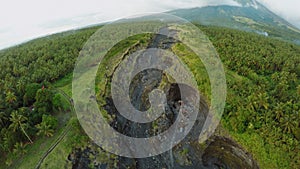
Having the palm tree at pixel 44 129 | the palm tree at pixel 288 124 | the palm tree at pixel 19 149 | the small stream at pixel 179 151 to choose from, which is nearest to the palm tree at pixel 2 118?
the palm tree at pixel 19 149

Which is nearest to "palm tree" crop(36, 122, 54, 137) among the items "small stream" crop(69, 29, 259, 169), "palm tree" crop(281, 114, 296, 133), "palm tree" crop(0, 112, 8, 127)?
"small stream" crop(69, 29, 259, 169)

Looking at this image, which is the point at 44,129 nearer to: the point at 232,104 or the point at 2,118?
the point at 2,118

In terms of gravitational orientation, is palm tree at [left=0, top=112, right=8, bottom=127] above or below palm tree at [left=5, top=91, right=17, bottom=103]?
below

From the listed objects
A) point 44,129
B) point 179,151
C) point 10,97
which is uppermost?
point 10,97

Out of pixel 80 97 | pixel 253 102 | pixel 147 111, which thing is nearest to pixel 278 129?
pixel 253 102

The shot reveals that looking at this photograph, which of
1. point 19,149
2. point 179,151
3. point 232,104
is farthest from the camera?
point 232,104

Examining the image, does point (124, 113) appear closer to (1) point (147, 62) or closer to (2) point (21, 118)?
(2) point (21, 118)

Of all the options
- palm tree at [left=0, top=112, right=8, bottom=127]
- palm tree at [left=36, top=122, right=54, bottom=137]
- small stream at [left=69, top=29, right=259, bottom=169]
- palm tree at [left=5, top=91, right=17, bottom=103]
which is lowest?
small stream at [left=69, top=29, right=259, bottom=169]

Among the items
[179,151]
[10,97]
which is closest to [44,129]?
[10,97]

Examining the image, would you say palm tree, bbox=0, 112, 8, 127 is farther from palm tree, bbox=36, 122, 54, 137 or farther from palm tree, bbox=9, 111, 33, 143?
palm tree, bbox=36, 122, 54, 137
